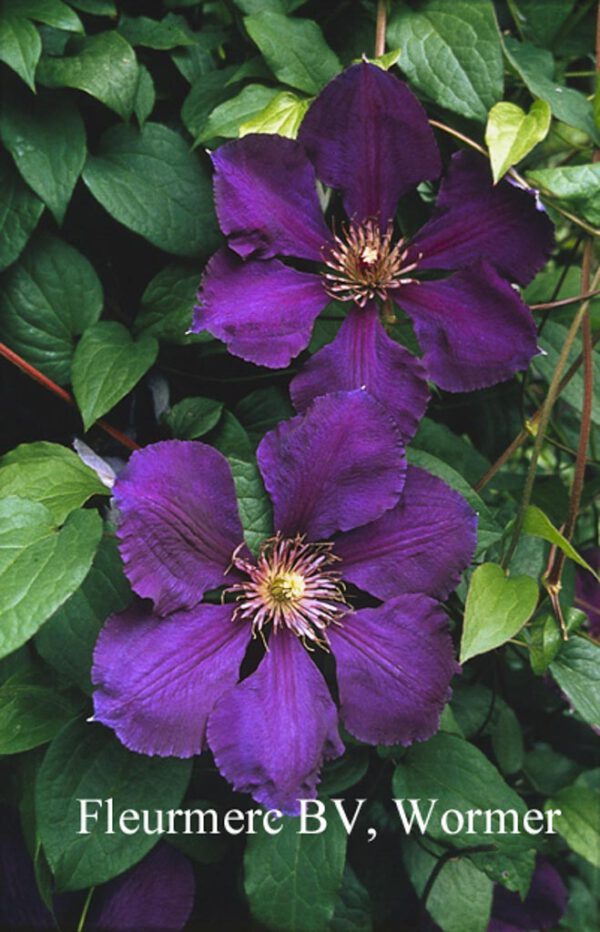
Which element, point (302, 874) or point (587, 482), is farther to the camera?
point (587, 482)

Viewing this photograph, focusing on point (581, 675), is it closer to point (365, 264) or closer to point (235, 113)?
point (365, 264)

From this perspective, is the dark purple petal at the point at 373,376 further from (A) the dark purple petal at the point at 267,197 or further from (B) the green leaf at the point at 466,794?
(B) the green leaf at the point at 466,794

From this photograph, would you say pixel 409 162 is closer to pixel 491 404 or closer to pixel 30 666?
pixel 491 404

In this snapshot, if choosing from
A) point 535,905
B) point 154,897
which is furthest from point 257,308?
point 535,905

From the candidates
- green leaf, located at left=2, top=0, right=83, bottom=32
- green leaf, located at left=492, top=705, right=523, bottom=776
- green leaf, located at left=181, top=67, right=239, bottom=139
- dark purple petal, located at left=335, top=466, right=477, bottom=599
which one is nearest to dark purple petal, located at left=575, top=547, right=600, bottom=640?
green leaf, located at left=492, top=705, right=523, bottom=776

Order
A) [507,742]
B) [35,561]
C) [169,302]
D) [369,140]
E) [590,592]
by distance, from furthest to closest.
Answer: [590,592] → [507,742] → [169,302] → [369,140] → [35,561]

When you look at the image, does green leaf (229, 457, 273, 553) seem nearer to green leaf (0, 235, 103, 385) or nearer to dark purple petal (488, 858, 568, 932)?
green leaf (0, 235, 103, 385)

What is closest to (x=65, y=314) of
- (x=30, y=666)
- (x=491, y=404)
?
(x=30, y=666)

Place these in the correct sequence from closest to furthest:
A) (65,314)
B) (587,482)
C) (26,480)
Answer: (26,480)
(65,314)
(587,482)
